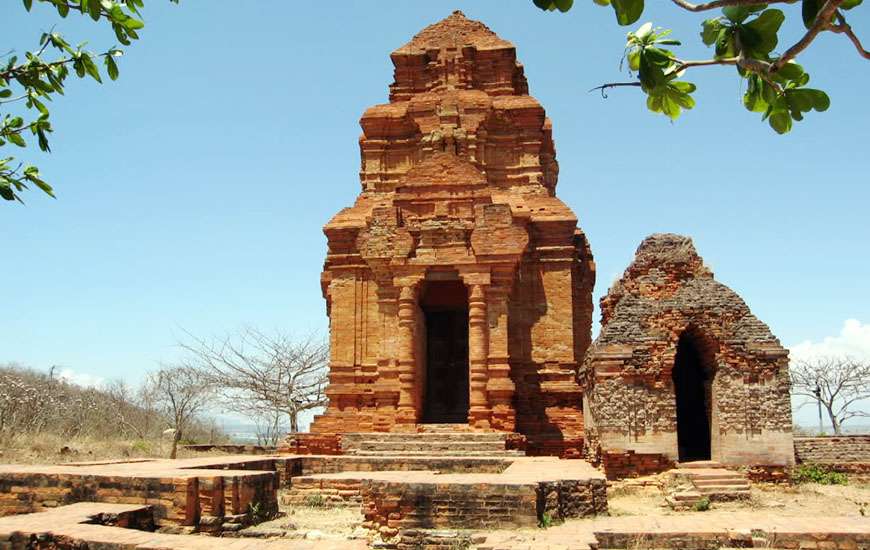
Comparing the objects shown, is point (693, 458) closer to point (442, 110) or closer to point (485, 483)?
point (485, 483)

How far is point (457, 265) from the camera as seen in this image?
16766 millimetres

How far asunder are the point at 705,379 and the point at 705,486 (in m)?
2.94

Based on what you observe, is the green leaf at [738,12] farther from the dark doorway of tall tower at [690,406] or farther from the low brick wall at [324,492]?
the dark doorway of tall tower at [690,406]

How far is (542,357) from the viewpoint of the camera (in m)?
17.5

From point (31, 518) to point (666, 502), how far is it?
854 cm

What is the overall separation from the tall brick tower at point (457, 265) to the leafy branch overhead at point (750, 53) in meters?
13.1

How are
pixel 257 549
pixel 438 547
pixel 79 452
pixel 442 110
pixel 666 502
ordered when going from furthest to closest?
pixel 79 452 → pixel 442 110 → pixel 666 502 → pixel 438 547 → pixel 257 549

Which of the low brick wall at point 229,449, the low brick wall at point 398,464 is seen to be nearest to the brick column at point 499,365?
the low brick wall at point 398,464

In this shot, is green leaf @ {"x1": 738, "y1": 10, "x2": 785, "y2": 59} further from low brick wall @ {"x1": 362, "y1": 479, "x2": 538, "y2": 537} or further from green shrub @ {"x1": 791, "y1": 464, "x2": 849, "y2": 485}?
green shrub @ {"x1": 791, "y1": 464, "x2": 849, "y2": 485}

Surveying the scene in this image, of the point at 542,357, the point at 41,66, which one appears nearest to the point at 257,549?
the point at 41,66

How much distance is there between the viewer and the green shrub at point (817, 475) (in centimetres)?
1419

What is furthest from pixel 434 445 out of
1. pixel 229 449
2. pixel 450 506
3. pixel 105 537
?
pixel 229 449

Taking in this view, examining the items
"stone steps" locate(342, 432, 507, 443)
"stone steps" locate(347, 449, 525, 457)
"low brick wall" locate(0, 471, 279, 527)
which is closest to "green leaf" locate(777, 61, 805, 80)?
"low brick wall" locate(0, 471, 279, 527)

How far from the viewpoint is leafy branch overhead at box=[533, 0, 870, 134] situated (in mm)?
2990
